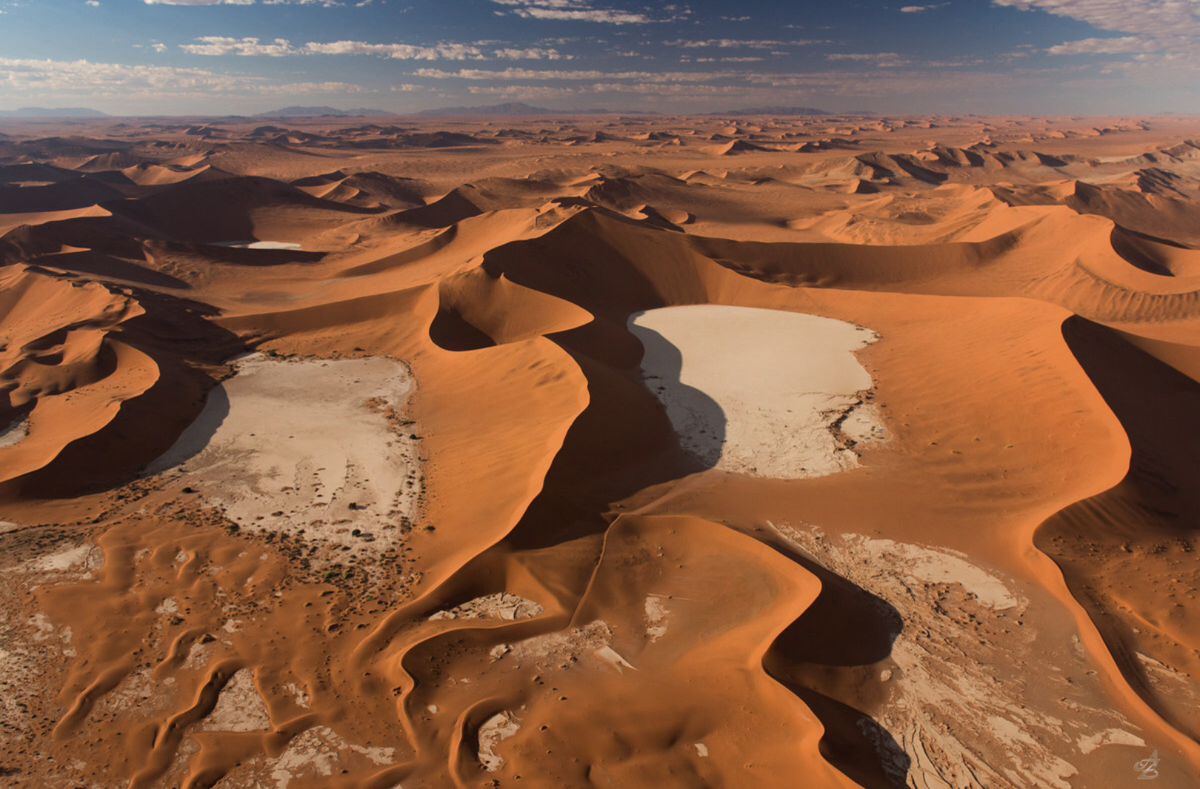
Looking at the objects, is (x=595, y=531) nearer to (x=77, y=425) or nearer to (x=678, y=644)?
(x=678, y=644)

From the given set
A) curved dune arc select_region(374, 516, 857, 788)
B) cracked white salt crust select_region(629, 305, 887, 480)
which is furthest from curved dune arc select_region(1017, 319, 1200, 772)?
cracked white salt crust select_region(629, 305, 887, 480)

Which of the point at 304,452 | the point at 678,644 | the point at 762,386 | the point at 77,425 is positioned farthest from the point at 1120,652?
the point at 77,425

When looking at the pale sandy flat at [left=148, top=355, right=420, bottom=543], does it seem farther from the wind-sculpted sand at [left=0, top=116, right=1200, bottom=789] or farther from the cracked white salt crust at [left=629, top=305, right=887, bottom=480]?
the cracked white salt crust at [left=629, top=305, right=887, bottom=480]

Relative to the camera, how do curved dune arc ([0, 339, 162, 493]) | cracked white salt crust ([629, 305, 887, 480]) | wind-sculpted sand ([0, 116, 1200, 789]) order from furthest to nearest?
cracked white salt crust ([629, 305, 887, 480])
curved dune arc ([0, 339, 162, 493])
wind-sculpted sand ([0, 116, 1200, 789])

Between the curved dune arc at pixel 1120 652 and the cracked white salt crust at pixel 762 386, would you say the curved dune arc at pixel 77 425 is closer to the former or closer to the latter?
the cracked white salt crust at pixel 762 386

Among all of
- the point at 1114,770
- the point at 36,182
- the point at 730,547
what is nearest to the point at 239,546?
the point at 730,547

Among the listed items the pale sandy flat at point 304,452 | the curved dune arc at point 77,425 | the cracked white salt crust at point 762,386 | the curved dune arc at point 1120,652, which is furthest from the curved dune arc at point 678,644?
the curved dune arc at point 77,425
